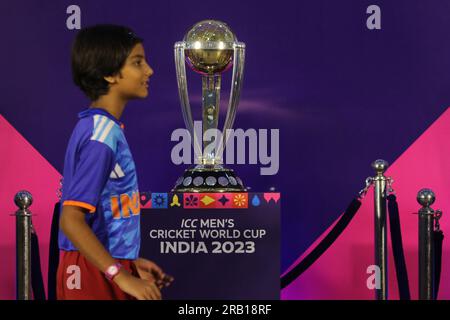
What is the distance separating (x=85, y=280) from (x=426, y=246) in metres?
2.11

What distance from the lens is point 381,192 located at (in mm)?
4168

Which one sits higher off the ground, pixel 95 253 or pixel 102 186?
pixel 102 186

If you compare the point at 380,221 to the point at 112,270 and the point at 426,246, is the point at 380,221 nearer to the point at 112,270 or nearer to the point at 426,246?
the point at 426,246

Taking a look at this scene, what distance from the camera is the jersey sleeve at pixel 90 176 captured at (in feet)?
7.22

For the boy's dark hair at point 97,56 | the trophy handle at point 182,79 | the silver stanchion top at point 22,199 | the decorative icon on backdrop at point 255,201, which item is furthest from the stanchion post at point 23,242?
the boy's dark hair at point 97,56

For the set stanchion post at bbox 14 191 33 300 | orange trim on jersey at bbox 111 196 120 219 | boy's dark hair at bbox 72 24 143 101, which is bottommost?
orange trim on jersey at bbox 111 196 120 219

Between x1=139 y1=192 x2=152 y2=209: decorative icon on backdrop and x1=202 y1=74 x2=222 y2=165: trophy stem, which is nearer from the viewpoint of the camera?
x1=139 y1=192 x2=152 y2=209: decorative icon on backdrop

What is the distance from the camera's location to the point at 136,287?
84.7 inches

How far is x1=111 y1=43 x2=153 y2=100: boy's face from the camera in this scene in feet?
7.92

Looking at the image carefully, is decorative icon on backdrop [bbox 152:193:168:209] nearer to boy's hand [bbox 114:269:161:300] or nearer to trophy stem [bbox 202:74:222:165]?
trophy stem [bbox 202:74:222:165]

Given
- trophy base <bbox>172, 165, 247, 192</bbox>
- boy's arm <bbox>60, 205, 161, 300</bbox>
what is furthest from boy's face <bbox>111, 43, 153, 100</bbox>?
trophy base <bbox>172, 165, 247, 192</bbox>

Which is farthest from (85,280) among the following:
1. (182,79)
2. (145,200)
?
(182,79)

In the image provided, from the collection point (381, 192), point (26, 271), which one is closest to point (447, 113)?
point (381, 192)

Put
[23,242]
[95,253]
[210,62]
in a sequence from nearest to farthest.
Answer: [95,253]
[23,242]
[210,62]
